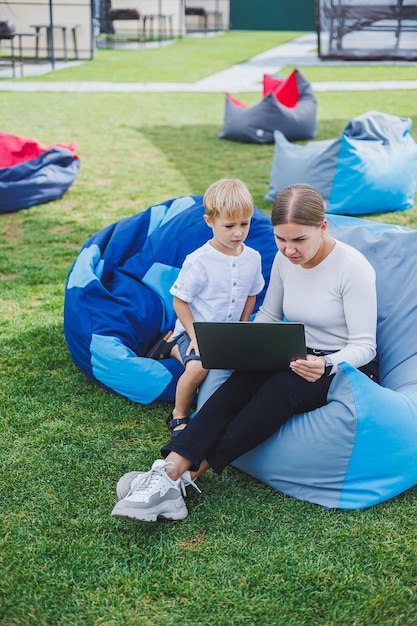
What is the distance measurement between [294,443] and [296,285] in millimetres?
583

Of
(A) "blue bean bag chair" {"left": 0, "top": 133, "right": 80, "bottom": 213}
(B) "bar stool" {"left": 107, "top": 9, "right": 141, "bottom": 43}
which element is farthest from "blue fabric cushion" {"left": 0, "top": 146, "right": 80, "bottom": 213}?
(B) "bar stool" {"left": 107, "top": 9, "right": 141, "bottom": 43}

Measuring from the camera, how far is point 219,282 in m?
2.98

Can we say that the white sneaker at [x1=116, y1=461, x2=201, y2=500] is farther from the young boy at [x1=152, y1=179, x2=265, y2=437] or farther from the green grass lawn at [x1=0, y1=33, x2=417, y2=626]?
the young boy at [x1=152, y1=179, x2=265, y2=437]

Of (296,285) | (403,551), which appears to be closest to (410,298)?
(296,285)

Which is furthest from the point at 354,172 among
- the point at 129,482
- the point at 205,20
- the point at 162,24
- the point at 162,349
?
the point at 205,20

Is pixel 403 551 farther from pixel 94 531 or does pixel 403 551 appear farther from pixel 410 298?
pixel 410 298

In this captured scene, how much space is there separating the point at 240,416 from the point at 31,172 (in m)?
4.01

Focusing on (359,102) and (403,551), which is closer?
(403,551)

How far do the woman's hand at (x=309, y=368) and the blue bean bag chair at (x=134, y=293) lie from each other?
727 mm

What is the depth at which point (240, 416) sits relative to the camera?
256cm

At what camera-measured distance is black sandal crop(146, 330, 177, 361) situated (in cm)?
334

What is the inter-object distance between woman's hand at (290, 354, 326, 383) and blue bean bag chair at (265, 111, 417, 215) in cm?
335

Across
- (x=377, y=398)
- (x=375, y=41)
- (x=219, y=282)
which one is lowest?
(x=377, y=398)

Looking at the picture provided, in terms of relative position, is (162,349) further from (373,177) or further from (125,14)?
(125,14)
